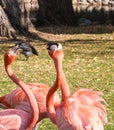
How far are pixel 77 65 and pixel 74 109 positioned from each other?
597 centimetres

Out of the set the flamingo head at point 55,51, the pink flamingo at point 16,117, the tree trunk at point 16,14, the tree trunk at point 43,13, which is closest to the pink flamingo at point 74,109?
the flamingo head at point 55,51

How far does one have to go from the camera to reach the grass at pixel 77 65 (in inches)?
373

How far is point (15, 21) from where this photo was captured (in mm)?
16562

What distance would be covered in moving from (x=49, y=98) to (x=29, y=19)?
37.0 feet

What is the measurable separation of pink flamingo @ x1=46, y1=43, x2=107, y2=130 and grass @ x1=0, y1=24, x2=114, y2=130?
1.45 meters

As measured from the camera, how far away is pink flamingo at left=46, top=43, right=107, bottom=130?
5.58m

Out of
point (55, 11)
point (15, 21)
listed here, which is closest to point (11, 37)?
point (15, 21)

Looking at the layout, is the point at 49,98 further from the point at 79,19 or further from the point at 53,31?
the point at 79,19

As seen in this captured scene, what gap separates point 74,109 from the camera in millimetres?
5660

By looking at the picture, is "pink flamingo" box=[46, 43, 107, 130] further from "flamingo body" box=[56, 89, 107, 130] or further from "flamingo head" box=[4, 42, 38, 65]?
"flamingo head" box=[4, 42, 38, 65]

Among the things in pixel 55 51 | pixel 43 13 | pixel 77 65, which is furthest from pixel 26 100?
pixel 43 13

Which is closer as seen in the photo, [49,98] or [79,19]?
[49,98]

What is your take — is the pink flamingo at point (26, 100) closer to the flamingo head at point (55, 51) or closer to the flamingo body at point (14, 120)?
the flamingo body at point (14, 120)

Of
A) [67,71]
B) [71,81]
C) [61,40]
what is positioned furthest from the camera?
[61,40]
